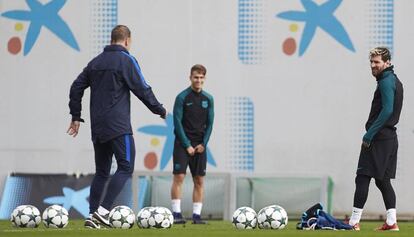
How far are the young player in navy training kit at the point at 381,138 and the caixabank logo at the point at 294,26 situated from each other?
4838mm

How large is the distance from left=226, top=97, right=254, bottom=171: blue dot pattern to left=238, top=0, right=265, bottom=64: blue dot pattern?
57 cm

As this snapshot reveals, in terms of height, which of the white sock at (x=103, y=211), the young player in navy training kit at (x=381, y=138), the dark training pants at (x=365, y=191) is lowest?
the white sock at (x=103, y=211)

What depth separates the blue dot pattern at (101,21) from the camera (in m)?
16.9

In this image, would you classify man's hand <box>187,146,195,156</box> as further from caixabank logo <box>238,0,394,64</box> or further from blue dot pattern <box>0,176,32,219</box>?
blue dot pattern <box>0,176,32,219</box>

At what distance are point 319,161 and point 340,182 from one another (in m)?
0.39

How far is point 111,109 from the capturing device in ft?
39.3

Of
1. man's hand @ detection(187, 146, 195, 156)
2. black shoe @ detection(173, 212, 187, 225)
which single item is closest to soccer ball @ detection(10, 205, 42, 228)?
black shoe @ detection(173, 212, 187, 225)

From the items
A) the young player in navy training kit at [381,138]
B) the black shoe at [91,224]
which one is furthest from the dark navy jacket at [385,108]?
the black shoe at [91,224]

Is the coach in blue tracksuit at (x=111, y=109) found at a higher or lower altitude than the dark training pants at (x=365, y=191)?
higher

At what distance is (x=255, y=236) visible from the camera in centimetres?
1037

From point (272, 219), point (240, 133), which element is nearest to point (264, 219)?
point (272, 219)

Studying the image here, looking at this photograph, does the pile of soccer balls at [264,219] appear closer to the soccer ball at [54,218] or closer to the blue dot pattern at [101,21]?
the soccer ball at [54,218]

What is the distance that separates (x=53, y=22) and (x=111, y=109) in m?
5.29

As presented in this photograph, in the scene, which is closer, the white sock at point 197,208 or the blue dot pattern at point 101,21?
the white sock at point 197,208
